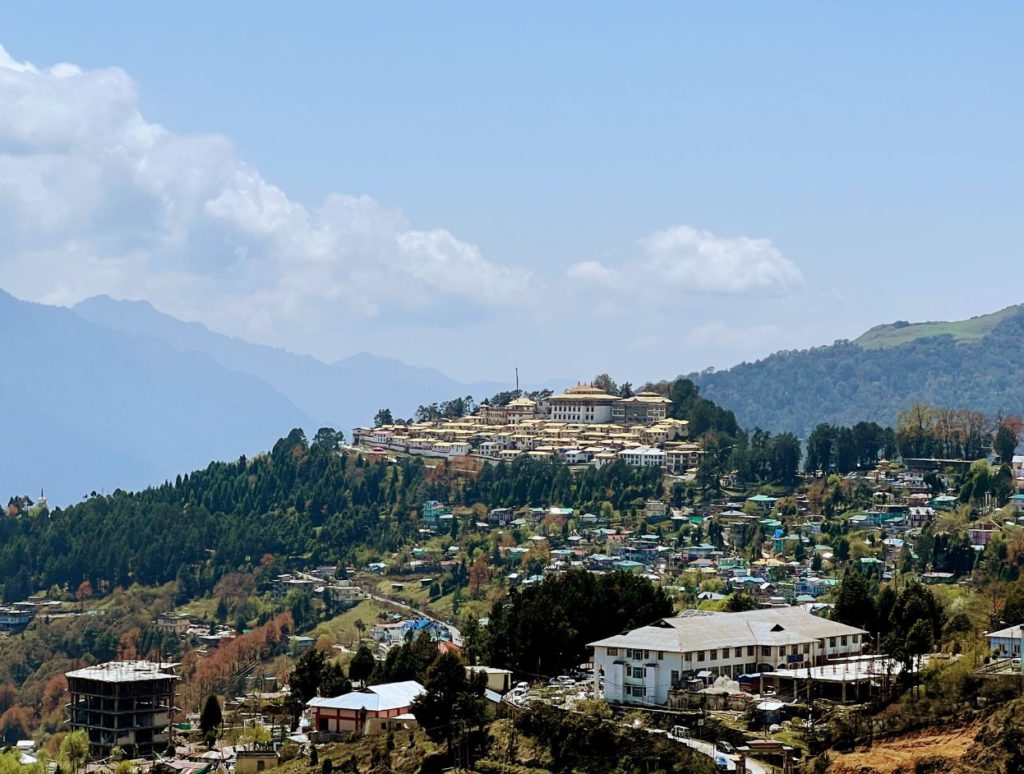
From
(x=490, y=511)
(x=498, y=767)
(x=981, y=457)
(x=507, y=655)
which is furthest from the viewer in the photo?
(x=490, y=511)

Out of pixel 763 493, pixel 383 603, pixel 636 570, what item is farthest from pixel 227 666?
pixel 763 493

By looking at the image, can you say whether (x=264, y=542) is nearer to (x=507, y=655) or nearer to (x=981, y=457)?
(x=981, y=457)

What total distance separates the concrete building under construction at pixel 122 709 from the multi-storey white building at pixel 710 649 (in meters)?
22.3

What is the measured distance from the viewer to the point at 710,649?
47.5 m

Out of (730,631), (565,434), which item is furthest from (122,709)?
(565,434)

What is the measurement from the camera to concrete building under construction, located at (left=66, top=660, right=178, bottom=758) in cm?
6412

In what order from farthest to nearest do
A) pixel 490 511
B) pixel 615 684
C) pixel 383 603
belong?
pixel 490 511 → pixel 383 603 → pixel 615 684

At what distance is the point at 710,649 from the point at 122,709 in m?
26.2

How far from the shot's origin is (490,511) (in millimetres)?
117938

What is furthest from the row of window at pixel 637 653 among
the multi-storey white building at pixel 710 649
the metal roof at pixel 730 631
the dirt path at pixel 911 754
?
the dirt path at pixel 911 754

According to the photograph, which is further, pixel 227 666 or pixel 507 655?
pixel 227 666

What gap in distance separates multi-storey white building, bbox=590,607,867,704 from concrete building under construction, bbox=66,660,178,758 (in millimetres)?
22299

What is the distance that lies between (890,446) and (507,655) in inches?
2556

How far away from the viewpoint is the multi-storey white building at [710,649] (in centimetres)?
4653
